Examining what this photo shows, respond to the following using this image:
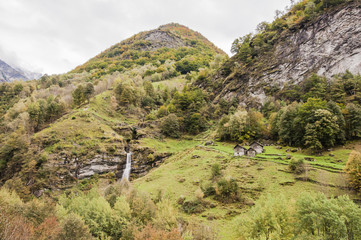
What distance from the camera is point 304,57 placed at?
204ft

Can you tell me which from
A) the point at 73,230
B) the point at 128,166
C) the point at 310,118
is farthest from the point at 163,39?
the point at 73,230

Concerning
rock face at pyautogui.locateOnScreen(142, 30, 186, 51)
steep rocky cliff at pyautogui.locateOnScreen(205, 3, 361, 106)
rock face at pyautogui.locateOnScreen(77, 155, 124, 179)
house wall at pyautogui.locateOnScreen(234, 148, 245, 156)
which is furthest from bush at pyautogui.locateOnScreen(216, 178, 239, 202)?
rock face at pyautogui.locateOnScreen(142, 30, 186, 51)

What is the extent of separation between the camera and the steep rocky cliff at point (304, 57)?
5469 centimetres

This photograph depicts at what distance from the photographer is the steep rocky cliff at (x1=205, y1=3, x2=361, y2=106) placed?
54688mm

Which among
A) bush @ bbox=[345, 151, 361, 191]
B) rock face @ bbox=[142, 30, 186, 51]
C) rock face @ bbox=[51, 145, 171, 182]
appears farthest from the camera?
rock face @ bbox=[142, 30, 186, 51]

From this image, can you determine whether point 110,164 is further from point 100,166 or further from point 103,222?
point 103,222

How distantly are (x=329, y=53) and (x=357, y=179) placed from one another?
53641 millimetres

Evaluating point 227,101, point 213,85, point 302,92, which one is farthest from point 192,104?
point 302,92

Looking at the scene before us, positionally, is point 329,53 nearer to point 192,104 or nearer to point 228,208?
point 192,104

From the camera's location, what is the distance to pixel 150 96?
84.4 metres

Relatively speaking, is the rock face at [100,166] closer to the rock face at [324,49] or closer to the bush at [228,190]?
the bush at [228,190]

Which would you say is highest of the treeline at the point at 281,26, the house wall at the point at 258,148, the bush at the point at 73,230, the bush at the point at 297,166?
the treeline at the point at 281,26

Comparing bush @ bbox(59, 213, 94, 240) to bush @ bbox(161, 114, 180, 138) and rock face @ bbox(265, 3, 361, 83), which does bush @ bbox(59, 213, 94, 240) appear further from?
rock face @ bbox(265, 3, 361, 83)

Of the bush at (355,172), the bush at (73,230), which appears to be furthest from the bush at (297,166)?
the bush at (73,230)
